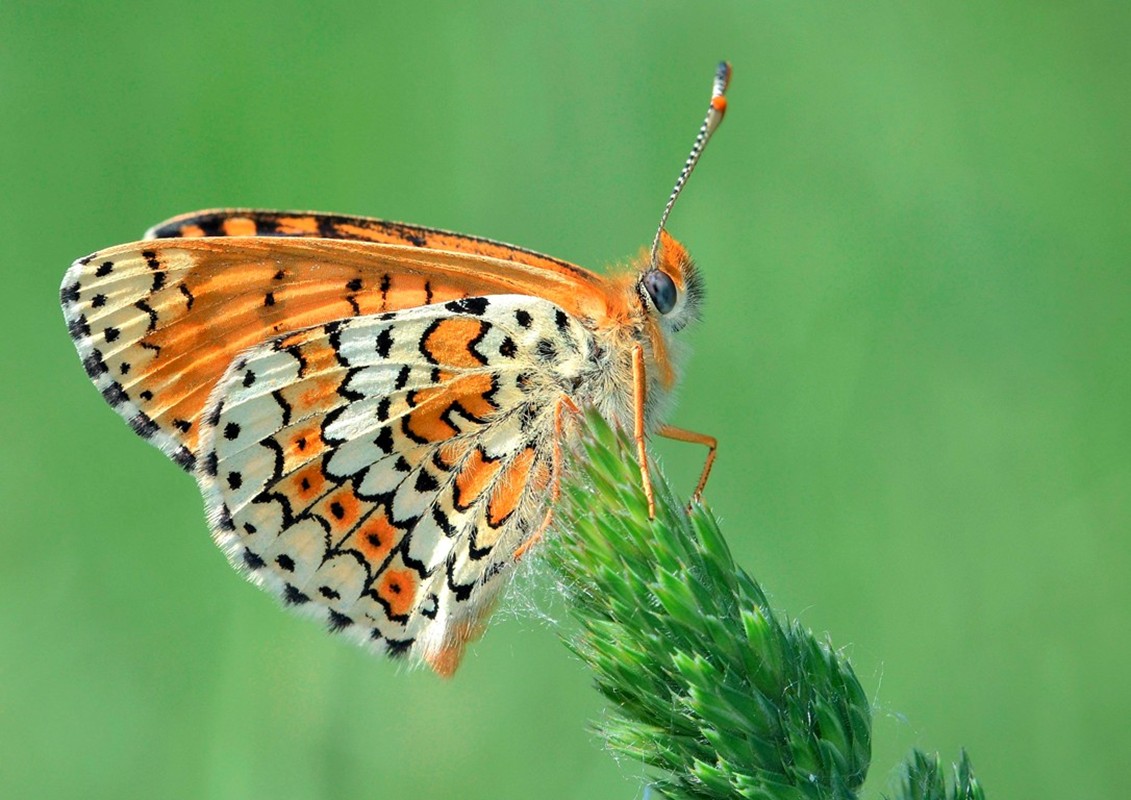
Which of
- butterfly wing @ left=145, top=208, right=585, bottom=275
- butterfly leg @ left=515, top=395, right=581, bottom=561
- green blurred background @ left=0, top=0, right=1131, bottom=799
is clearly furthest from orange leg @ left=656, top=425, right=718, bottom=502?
green blurred background @ left=0, top=0, right=1131, bottom=799

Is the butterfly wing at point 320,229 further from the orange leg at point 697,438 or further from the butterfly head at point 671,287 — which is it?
the orange leg at point 697,438

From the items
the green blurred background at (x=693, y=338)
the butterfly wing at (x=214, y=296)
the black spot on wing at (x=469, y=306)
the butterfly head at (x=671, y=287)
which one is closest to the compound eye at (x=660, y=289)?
the butterfly head at (x=671, y=287)

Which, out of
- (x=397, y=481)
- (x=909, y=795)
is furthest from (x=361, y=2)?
(x=909, y=795)

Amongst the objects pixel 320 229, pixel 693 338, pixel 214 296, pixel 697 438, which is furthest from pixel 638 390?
pixel 693 338

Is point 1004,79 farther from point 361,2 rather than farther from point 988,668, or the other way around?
point 361,2

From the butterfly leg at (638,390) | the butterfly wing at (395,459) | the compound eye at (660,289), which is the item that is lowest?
the butterfly wing at (395,459)

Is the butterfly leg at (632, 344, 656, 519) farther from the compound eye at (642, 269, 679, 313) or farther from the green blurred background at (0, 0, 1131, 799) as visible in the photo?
the green blurred background at (0, 0, 1131, 799)

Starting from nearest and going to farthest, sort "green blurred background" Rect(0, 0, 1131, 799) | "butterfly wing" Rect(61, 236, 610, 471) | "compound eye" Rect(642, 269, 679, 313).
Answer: "butterfly wing" Rect(61, 236, 610, 471)
"compound eye" Rect(642, 269, 679, 313)
"green blurred background" Rect(0, 0, 1131, 799)
